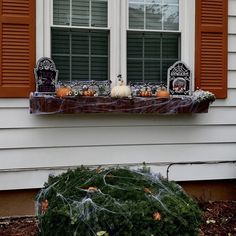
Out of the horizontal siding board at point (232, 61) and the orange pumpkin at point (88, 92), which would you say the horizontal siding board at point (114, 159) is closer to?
the orange pumpkin at point (88, 92)

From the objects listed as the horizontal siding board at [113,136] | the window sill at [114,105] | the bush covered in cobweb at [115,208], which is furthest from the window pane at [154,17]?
the bush covered in cobweb at [115,208]

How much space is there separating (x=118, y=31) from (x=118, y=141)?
110 cm

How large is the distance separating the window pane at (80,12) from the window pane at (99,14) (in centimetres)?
7

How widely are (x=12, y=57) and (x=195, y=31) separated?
1.86m

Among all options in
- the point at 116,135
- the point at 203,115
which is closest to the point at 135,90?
the point at 116,135

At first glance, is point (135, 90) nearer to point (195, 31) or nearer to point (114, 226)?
point (195, 31)

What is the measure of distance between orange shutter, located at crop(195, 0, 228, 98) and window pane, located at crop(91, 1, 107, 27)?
37.6 inches

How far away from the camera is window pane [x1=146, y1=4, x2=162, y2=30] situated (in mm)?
4660

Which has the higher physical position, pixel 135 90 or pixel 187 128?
pixel 135 90

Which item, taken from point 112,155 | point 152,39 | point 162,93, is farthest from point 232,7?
point 112,155

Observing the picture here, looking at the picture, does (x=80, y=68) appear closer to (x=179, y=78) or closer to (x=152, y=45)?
(x=152, y=45)

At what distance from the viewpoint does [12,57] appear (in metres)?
4.20

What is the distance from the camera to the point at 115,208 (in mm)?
3059

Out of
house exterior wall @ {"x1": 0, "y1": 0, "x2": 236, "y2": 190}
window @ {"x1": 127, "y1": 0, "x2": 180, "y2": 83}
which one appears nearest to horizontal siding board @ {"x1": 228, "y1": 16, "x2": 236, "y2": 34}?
house exterior wall @ {"x1": 0, "y1": 0, "x2": 236, "y2": 190}
